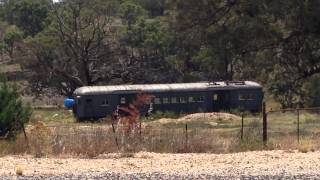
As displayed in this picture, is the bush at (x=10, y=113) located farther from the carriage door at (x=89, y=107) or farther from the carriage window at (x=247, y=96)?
the carriage window at (x=247, y=96)

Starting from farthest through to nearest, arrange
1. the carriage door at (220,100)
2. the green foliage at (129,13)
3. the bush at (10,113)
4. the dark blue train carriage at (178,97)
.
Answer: the green foliage at (129,13)
the carriage door at (220,100)
the dark blue train carriage at (178,97)
the bush at (10,113)

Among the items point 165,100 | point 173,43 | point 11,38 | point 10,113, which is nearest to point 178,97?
point 165,100

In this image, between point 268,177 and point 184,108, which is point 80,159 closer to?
point 268,177

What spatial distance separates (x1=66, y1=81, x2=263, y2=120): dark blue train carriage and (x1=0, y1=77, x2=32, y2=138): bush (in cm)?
2495

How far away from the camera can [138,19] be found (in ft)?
243

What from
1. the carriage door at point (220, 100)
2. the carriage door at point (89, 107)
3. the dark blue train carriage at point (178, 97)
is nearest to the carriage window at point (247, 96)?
the dark blue train carriage at point (178, 97)

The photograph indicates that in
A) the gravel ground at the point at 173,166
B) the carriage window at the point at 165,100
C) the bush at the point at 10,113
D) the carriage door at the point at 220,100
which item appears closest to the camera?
the gravel ground at the point at 173,166

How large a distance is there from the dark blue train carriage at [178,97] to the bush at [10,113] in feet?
81.9

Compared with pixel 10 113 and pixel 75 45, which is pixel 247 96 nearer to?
pixel 75 45

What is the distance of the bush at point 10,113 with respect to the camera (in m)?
22.0

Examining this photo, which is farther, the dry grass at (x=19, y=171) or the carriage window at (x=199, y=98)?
the carriage window at (x=199, y=98)

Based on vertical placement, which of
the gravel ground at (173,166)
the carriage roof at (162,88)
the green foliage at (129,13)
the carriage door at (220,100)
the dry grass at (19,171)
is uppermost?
the green foliage at (129,13)

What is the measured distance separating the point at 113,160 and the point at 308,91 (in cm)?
3641

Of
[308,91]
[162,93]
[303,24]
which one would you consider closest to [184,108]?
[162,93]
